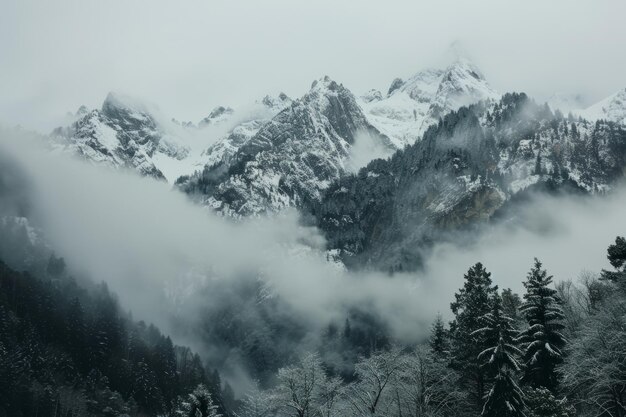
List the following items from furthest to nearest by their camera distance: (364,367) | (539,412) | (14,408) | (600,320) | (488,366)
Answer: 1. (14,408)
2. (364,367)
3. (600,320)
4. (488,366)
5. (539,412)

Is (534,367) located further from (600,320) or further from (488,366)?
(600,320)

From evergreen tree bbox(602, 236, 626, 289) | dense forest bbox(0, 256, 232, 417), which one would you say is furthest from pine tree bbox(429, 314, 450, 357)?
dense forest bbox(0, 256, 232, 417)

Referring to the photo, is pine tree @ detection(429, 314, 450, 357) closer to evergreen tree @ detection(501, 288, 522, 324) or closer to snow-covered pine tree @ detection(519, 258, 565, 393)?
evergreen tree @ detection(501, 288, 522, 324)

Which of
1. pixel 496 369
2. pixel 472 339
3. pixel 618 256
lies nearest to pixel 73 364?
pixel 472 339

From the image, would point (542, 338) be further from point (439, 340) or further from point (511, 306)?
point (511, 306)

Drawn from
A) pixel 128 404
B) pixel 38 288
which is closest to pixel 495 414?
pixel 128 404

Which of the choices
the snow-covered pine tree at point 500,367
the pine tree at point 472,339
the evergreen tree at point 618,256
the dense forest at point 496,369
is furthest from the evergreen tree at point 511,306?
the snow-covered pine tree at point 500,367
